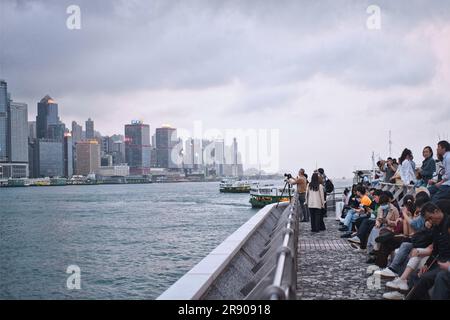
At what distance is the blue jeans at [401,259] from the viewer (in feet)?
22.4

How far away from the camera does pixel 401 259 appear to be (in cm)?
691

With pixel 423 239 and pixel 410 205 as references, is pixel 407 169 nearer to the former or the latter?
pixel 410 205

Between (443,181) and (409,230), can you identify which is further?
(443,181)

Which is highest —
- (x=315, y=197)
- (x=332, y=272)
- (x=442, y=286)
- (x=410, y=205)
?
(x=410, y=205)

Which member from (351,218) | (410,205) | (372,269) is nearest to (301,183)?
(351,218)

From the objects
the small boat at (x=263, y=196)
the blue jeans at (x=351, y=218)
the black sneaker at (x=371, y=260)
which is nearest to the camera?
the black sneaker at (x=371, y=260)

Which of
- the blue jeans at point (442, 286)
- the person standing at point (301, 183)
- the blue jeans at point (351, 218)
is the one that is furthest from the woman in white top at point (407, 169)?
the blue jeans at point (442, 286)

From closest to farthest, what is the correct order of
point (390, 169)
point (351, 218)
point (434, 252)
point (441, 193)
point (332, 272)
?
point (434, 252) → point (332, 272) → point (441, 193) → point (351, 218) → point (390, 169)

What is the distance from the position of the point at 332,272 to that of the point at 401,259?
1457 mm

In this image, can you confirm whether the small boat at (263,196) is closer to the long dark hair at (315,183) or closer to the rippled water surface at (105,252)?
the rippled water surface at (105,252)

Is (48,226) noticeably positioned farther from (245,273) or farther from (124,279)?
(245,273)

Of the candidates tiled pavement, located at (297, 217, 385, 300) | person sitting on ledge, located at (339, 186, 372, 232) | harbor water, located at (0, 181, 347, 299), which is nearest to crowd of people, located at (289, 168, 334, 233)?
person sitting on ledge, located at (339, 186, 372, 232)

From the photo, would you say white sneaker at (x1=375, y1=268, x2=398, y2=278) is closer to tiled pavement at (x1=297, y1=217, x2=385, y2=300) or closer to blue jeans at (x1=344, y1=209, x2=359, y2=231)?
tiled pavement at (x1=297, y1=217, x2=385, y2=300)
